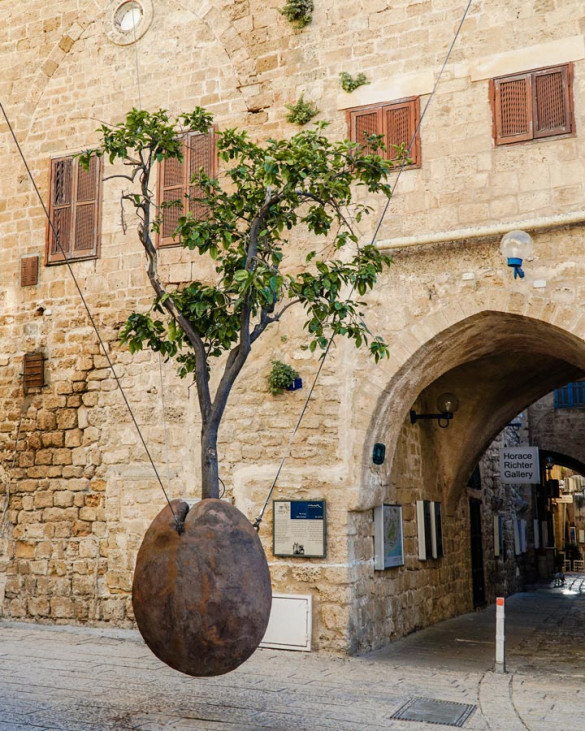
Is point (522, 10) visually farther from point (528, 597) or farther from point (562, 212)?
point (528, 597)

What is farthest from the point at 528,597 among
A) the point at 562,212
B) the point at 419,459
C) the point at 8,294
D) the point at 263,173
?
the point at 263,173

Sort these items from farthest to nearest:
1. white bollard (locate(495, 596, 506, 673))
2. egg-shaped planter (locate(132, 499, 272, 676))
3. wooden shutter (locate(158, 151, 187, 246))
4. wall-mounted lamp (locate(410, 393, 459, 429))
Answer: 1. wall-mounted lamp (locate(410, 393, 459, 429))
2. wooden shutter (locate(158, 151, 187, 246))
3. white bollard (locate(495, 596, 506, 673))
4. egg-shaped planter (locate(132, 499, 272, 676))

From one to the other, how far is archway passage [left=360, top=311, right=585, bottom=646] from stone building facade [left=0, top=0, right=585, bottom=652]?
4cm

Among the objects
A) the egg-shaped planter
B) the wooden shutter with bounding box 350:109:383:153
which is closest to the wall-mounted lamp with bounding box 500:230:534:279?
the wooden shutter with bounding box 350:109:383:153

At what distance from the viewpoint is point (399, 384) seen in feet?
25.2

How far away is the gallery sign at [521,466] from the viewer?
1091 centimetres

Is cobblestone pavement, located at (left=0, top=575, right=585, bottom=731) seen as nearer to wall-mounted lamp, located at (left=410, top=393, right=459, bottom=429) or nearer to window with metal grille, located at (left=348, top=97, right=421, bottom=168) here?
wall-mounted lamp, located at (left=410, top=393, right=459, bottom=429)

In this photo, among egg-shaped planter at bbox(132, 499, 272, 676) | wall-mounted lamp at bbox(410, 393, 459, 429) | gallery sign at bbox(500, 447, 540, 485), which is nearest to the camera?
egg-shaped planter at bbox(132, 499, 272, 676)

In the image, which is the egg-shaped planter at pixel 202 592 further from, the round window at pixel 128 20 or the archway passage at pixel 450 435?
the round window at pixel 128 20

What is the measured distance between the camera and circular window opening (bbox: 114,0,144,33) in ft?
30.2

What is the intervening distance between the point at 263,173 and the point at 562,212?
9.42ft

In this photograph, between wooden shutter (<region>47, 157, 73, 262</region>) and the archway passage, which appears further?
wooden shutter (<region>47, 157, 73, 262</region>)

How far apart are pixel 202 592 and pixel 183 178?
5.53m

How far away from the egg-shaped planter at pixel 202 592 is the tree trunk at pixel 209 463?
43 cm
